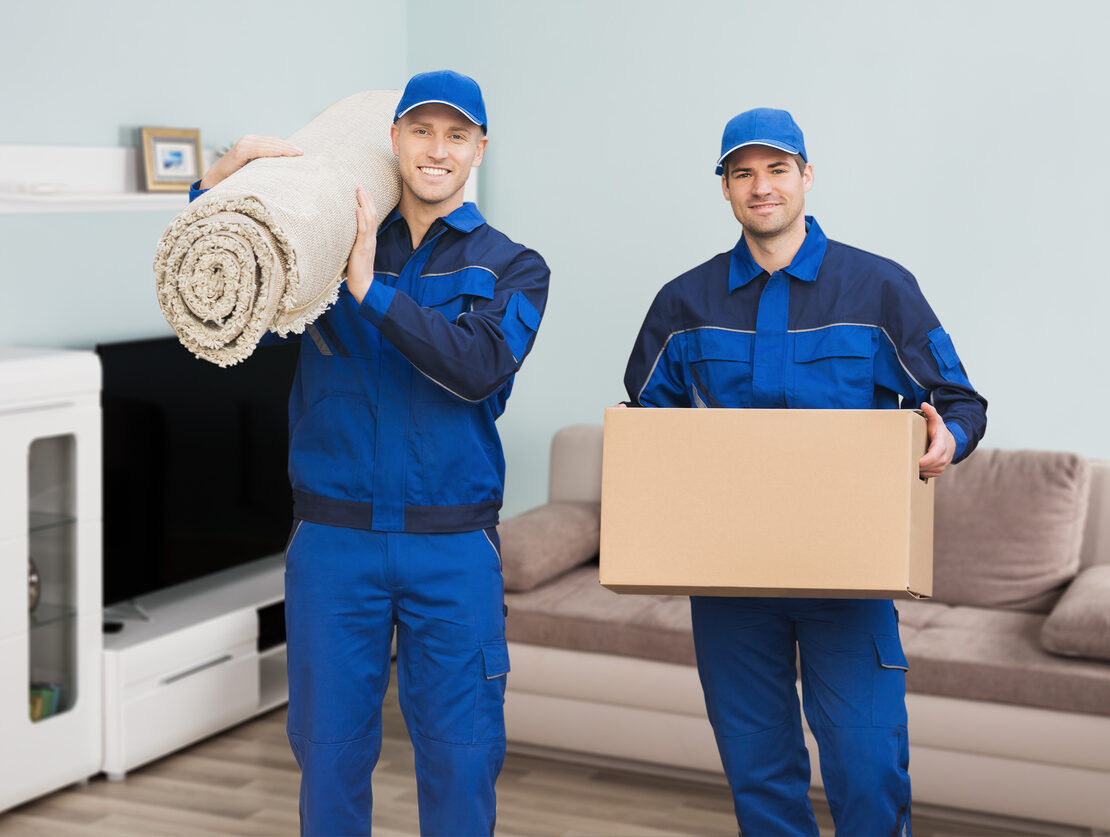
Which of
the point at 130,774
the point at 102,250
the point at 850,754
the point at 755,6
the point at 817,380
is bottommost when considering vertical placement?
the point at 130,774

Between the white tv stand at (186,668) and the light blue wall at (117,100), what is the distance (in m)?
0.77

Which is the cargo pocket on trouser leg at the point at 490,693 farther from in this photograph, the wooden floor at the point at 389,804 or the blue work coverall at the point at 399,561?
the wooden floor at the point at 389,804

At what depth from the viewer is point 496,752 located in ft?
6.54

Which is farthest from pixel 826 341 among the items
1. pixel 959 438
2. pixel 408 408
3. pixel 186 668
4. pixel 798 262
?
pixel 186 668

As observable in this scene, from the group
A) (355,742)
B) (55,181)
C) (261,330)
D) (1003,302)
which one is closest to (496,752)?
(355,742)

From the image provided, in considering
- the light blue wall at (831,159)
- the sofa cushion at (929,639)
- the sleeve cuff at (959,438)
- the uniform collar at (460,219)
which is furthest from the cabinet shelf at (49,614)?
the sleeve cuff at (959,438)

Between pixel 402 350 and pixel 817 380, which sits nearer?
pixel 402 350

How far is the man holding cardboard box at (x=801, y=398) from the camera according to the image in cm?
203

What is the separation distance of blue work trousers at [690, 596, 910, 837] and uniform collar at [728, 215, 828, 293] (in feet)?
1.73

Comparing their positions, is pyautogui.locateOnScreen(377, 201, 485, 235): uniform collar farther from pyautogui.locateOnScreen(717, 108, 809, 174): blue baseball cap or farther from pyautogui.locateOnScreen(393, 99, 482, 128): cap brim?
pyautogui.locateOnScreen(717, 108, 809, 174): blue baseball cap

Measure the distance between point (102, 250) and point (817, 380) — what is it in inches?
85.4

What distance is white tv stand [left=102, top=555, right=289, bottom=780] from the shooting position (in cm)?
314

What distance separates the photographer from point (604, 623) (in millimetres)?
3174

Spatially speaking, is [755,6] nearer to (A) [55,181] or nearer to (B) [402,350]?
(A) [55,181]
